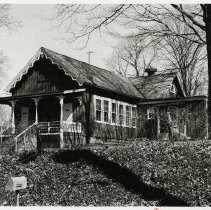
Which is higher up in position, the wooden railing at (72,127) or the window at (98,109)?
the window at (98,109)

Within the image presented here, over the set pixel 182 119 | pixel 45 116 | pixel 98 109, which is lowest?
pixel 182 119

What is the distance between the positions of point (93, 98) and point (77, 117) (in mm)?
1569

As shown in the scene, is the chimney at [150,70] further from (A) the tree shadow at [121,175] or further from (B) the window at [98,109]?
(A) the tree shadow at [121,175]

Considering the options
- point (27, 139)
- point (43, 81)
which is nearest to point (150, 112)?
point (43, 81)

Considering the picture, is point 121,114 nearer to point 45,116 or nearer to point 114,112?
point 114,112

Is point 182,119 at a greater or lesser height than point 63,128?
greater

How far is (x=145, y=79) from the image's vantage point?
34406 mm

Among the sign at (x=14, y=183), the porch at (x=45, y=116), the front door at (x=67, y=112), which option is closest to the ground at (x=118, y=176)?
the sign at (x=14, y=183)

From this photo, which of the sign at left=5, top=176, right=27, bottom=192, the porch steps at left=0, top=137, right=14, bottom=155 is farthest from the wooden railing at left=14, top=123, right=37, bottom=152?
the sign at left=5, top=176, right=27, bottom=192

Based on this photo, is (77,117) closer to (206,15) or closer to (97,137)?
(97,137)

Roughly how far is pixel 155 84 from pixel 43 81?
11067mm

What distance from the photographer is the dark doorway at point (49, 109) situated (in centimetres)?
2545

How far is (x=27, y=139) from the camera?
2195 cm

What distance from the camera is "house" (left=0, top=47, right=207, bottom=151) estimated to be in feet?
74.6
